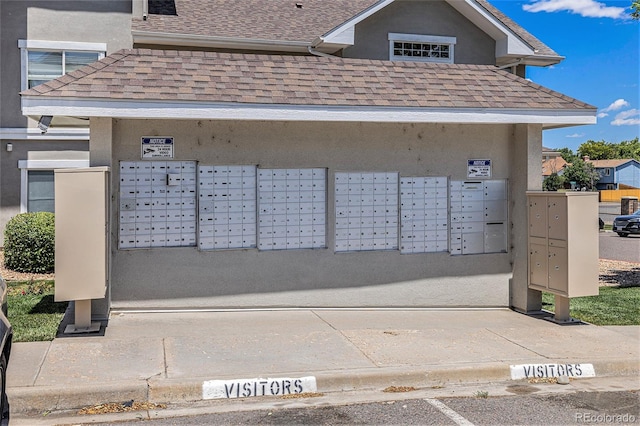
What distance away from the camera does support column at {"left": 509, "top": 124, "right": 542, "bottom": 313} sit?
31.6 feet

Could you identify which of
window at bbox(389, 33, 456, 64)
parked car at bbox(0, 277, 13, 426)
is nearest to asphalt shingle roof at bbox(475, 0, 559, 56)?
window at bbox(389, 33, 456, 64)

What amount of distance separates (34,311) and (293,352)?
4.33 metres

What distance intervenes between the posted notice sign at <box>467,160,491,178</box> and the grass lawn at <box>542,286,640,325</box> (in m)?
2.65

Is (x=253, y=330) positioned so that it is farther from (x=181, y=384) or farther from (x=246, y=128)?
(x=246, y=128)

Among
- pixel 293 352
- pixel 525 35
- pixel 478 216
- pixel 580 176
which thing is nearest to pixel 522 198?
pixel 478 216

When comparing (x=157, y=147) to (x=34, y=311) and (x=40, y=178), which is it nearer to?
(x=34, y=311)

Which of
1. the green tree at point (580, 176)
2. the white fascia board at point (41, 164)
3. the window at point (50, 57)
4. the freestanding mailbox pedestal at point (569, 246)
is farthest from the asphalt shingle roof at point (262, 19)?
the green tree at point (580, 176)

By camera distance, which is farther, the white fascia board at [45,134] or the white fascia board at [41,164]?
the white fascia board at [41,164]

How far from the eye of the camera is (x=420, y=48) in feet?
55.3

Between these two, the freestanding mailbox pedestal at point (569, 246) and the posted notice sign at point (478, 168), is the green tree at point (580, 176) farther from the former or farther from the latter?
the freestanding mailbox pedestal at point (569, 246)

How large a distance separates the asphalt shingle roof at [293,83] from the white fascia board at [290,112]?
0.07 metres

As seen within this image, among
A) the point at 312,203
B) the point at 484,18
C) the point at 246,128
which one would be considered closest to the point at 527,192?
the point at 312,203

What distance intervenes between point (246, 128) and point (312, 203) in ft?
4.68

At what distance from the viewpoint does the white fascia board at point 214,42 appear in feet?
50.9
